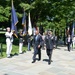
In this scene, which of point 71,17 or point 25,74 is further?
point 71,17

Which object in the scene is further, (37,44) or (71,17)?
(71,17)

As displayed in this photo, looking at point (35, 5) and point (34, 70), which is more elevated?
point (35, 5)

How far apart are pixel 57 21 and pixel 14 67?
16.0 metres

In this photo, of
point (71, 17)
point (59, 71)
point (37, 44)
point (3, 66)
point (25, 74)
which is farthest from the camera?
point (71, 17)

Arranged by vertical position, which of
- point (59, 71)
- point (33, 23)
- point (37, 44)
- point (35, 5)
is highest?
point (35, 5)

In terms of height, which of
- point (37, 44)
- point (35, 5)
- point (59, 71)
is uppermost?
point (35, 5)

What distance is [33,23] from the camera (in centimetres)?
2792

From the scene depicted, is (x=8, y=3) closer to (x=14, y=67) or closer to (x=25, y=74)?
(x=14, y=67)

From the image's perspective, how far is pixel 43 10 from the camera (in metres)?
27.5

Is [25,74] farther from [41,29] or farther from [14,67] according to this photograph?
[41,29]

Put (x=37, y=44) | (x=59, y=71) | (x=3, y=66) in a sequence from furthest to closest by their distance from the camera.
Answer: (x=37, y=44)
(x=3, y=66)
(x=59, y=71)

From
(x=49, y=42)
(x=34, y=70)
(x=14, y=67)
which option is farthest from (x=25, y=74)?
(x=49, y=42)

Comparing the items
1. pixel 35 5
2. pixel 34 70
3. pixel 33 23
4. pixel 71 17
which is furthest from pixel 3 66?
pixel 71 17

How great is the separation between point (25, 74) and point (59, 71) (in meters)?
1.84
